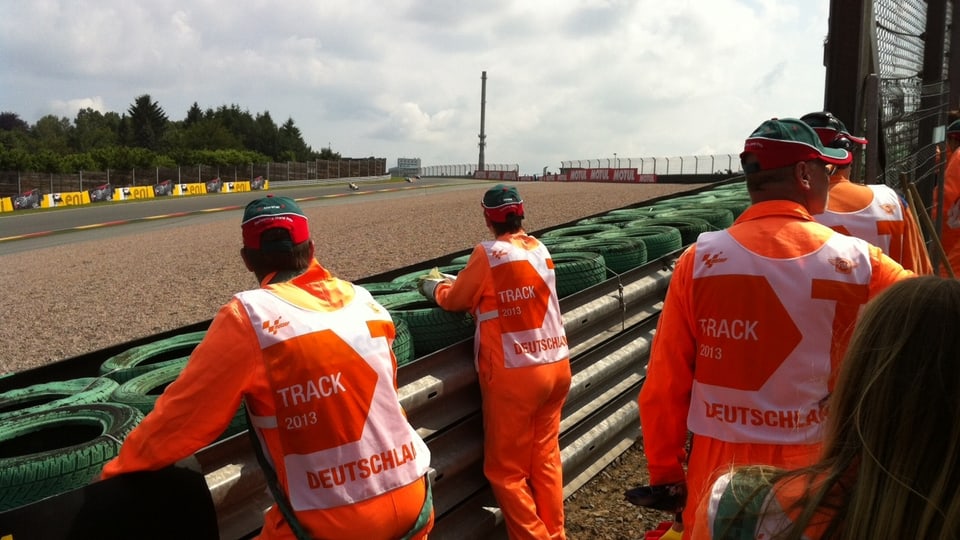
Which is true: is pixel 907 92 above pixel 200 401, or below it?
above

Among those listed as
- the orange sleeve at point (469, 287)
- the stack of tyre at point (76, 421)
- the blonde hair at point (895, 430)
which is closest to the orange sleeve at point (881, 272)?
the blonde hair at point (895, 430)

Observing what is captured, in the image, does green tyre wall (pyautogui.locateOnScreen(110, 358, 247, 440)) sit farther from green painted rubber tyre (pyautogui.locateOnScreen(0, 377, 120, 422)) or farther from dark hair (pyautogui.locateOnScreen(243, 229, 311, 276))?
dark hair (pyautogui.locateOnScreen(243, 229, 311, 276))

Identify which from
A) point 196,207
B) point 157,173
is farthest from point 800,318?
point 157,173

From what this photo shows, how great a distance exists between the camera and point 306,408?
2.37 metres

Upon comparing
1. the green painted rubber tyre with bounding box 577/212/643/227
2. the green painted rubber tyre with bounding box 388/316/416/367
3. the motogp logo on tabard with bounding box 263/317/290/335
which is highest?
the green painted rubber tyre with bounding box 577/212/643/227

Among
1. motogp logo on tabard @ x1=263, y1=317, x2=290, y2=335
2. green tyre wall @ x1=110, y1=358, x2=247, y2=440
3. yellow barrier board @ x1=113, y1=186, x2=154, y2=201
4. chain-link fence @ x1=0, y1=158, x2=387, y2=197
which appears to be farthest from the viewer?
yellow barrier board @ x1=113, y1=186, x2=154, y2=201

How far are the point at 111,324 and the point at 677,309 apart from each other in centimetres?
671

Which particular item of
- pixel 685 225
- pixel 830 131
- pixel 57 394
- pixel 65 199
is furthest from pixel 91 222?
pixel 830 131

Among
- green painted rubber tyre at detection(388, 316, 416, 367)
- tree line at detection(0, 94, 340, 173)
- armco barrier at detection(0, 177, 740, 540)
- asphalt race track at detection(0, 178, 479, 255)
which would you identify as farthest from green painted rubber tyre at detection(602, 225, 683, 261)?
tree line at detection(0, 94, 340, 173)

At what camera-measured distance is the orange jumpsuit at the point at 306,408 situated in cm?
223

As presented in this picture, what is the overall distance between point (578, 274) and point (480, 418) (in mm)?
1425

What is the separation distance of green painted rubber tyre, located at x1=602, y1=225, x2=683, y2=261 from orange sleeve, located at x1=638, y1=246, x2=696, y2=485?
3500 mm

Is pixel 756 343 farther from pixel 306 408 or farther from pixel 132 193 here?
pixel 132 193

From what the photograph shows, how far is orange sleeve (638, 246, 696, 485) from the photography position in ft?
7.98
